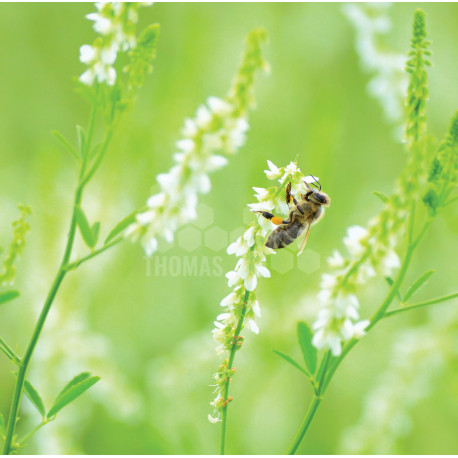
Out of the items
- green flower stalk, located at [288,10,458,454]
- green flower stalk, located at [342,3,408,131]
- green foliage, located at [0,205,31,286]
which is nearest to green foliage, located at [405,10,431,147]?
green flower stalk, located at [288,10,458,454]

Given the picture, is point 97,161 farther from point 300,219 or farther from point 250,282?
point 300,219

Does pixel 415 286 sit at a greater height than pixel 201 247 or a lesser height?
lesser

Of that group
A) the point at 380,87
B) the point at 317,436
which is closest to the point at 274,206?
the point at 380,87

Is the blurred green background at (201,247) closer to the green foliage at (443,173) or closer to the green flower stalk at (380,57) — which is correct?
the green flower stalk at (380,57)

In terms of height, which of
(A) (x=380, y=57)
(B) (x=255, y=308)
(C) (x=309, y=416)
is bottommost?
(C) (x=309, y=416)

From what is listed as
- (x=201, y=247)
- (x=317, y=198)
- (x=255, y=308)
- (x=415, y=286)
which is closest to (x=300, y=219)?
(x=317, y=198)
